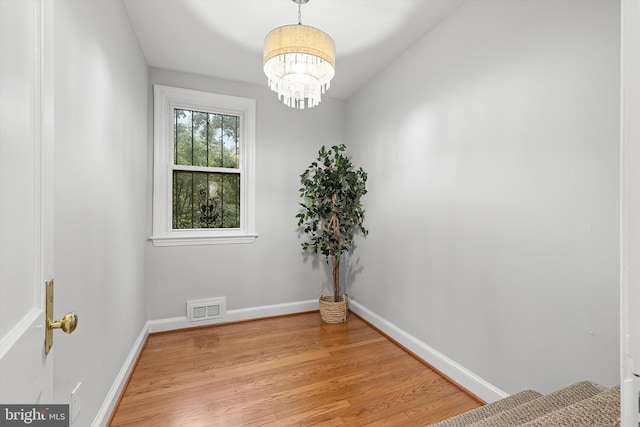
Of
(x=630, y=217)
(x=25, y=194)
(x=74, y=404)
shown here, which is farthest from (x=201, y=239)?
(x=630, y=217)

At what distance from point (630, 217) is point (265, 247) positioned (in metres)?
3.15

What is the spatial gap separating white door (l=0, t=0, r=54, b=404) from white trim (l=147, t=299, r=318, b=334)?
2426 mm

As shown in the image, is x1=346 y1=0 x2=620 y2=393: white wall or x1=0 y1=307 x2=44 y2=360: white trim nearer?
x1=0 y1=307 x2=44 y2=360: white trim

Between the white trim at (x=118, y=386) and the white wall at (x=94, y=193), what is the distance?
0.15 feet

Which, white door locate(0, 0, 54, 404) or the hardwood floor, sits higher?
white door locate(0, 0, 54, 404)

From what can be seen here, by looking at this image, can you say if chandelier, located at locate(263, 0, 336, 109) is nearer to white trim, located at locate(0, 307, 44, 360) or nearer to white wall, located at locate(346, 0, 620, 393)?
white wall, located at locate(346, 0, 620, 393)

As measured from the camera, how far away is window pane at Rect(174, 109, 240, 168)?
3150 mm

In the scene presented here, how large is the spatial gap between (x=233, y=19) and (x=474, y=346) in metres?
2.89

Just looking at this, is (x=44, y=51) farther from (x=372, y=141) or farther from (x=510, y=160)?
(x=372, y=141)

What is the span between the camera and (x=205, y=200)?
325 centimetres

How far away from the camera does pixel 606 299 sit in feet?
4.49

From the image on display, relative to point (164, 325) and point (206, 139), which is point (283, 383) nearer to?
point (164, 325)

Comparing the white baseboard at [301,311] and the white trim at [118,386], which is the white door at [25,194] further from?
the white baseboard at [301,311]

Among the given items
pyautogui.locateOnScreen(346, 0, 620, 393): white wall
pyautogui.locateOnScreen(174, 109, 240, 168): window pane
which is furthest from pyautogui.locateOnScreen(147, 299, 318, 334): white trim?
pyautogui.locateOnScreen(174, 109, 240, 168): window pane
